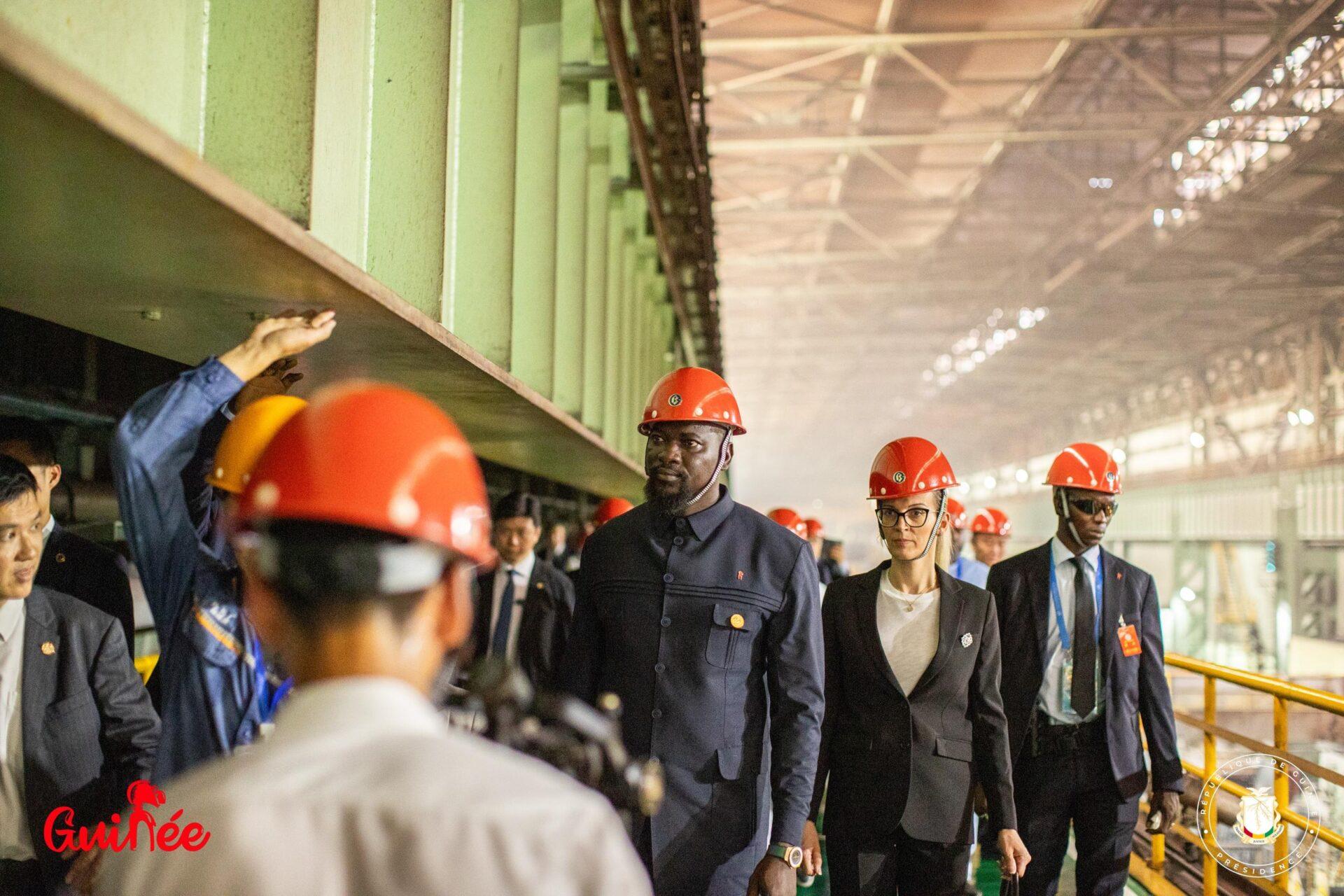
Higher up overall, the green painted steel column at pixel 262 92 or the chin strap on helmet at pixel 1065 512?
the green painted steel column at pixel 262 92

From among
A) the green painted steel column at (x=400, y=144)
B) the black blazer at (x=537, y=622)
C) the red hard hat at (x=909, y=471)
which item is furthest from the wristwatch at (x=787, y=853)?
the black blazer at (x=537, y=622)

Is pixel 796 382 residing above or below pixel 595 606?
above

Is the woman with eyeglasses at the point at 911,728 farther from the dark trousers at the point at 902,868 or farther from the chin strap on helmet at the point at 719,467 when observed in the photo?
the chin strap on helmet at the point at 719,467

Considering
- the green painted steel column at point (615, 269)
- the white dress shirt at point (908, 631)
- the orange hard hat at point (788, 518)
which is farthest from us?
the orange hard hat at point (788, 518)

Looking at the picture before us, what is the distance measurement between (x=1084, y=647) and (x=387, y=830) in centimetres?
373

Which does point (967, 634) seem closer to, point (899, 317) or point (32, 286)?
point (32, 286)

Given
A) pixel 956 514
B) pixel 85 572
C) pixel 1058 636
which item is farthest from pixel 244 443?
pixel 956 514

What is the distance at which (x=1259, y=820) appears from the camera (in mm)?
4750

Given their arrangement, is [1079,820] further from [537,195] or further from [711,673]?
[537,195]

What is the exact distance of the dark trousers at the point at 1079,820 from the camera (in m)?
3.89

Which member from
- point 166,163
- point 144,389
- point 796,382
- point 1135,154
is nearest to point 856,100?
point 1135,154

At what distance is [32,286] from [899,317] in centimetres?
2638

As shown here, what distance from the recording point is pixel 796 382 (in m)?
36.8

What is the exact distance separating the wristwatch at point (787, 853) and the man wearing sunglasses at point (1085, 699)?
1527mm
